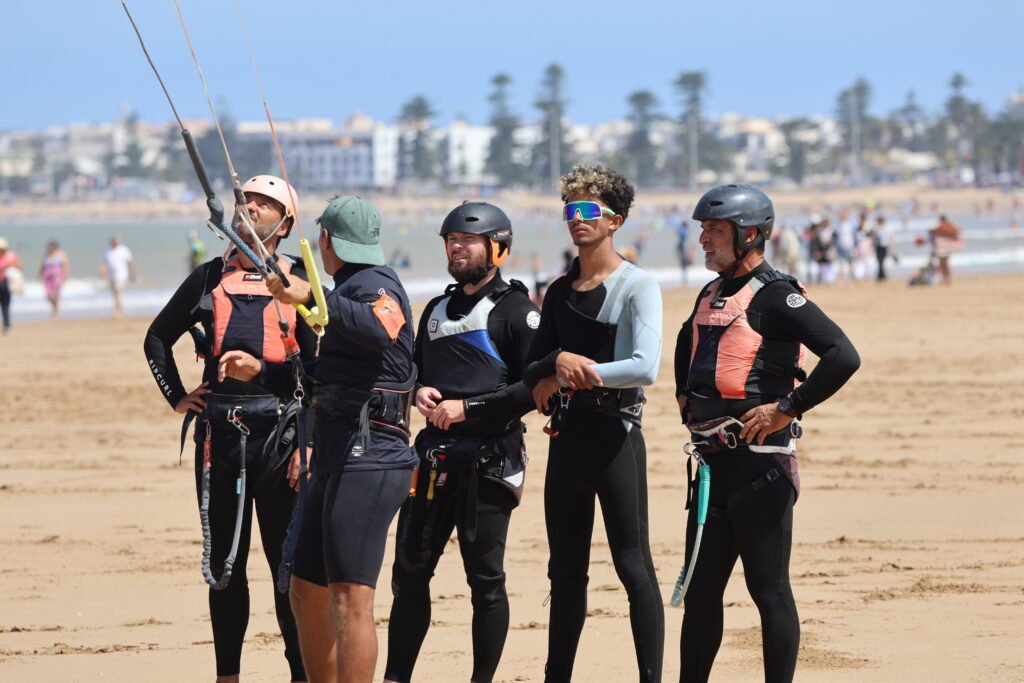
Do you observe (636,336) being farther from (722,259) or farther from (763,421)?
(763,421)

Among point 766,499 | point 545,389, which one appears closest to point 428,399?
point 545,389

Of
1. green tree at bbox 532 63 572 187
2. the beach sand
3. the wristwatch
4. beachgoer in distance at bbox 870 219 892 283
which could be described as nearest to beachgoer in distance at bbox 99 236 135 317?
the beach sand

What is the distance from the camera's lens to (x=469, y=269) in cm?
530

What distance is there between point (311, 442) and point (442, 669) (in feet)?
4.83

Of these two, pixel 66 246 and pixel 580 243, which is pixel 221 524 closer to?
pixel 580 243

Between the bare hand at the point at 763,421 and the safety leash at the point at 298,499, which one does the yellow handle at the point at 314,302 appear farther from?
the bare hand at the point at 763,421

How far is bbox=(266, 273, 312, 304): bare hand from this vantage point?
4305 millimetres

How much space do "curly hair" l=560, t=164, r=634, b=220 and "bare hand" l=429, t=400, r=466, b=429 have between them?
2.75 ft

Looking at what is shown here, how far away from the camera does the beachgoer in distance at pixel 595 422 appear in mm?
5082

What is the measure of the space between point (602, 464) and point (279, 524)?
1232 millimetres

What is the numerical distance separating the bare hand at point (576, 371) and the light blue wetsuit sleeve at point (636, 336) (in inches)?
1.0

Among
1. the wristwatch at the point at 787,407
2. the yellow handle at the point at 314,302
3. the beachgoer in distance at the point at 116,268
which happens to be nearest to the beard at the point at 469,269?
the yellow handle at the point at 314,302

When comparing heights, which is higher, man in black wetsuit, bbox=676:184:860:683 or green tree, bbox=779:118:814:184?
green tree, bbox=779:118:814:184

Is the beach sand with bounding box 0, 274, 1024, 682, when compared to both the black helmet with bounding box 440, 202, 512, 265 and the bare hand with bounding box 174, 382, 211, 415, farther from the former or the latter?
the black helmet with bounding box 440, 202, 512, 265
